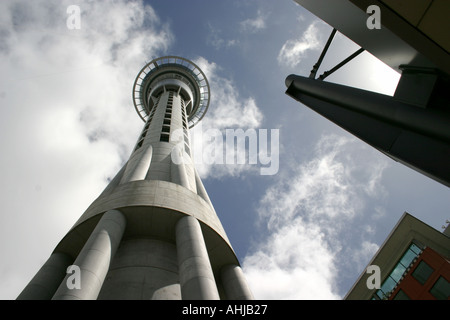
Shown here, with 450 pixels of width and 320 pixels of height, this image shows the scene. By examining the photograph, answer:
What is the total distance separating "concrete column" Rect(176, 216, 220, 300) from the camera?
9.98 metres

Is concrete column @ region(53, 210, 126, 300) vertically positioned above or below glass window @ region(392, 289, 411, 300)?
below

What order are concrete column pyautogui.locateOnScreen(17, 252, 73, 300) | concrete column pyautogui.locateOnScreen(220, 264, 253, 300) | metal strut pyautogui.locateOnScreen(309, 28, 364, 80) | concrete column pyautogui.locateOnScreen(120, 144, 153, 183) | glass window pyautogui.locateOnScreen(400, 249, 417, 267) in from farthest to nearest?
glass window pyautogui.locateOnScreen(400, 249, 417, 267)
concrete column pyautogui.locateOnScreen(120, 144, 153, 183)
concrete column pyautogui.locateOnScreen(220, 264, 253, 300)
concrete column pyautogui.locateOnScreen(17, 252, 73, 300)
metal strut pyautogui.locateOnScreen(309, 28, 364, 80)

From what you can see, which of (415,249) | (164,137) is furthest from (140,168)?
(415,249)

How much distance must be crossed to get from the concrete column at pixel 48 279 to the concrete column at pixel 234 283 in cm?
802

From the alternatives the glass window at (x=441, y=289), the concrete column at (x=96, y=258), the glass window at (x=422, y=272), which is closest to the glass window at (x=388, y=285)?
the glass window at (x=422, y=272)

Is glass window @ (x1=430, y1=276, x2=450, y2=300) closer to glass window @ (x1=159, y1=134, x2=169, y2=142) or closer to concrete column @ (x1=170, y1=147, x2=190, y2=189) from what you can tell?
concrete column @ (x1=170, y1=147, x2=190, y2=189)

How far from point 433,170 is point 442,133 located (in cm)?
63

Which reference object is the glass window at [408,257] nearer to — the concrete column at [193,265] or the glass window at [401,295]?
the glass window at [401,295]

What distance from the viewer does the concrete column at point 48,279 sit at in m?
13.1

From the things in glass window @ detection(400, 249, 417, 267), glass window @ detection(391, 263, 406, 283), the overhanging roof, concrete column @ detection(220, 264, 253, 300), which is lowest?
the overhanging roof

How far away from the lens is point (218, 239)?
52.4ft

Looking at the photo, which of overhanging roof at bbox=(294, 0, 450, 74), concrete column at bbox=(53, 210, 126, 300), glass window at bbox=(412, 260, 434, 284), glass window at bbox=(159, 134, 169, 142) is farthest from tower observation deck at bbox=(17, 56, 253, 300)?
glass window at bbox=(412, 260, 434, 284)

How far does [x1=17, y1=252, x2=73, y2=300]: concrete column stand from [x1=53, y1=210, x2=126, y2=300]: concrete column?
3727 millimetres

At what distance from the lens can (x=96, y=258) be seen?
11.2 meters
